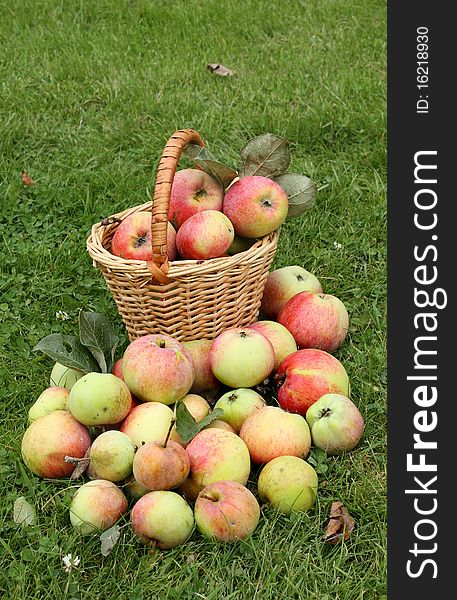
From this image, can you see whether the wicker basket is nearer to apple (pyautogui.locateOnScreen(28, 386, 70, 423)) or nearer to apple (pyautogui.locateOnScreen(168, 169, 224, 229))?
apple (pyautogui.locateOnScreen(168, 169, 224, 229))

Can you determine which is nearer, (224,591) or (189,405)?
(224,591)

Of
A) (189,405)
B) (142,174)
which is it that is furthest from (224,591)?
(142,174)

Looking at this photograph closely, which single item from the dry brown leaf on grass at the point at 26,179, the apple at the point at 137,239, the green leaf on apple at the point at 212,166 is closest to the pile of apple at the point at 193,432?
the apple at the point at 137,239

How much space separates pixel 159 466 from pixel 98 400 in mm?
317

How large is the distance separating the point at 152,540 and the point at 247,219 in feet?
3.68

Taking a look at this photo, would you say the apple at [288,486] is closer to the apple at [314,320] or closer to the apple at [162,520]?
the apple at [162,520]

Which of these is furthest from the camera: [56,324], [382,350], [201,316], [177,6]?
[177,6]

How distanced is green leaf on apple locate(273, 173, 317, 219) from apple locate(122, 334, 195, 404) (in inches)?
30.6

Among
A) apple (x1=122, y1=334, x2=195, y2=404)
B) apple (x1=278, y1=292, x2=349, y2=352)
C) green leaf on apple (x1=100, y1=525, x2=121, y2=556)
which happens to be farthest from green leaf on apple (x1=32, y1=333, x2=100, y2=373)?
apple (x1=278, y1=292, x2=349, y2=352)

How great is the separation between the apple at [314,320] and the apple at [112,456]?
0.84 metres

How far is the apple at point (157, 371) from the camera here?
2.57 metres

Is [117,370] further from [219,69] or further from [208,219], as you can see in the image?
[219,69]

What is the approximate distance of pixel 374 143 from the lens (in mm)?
4562

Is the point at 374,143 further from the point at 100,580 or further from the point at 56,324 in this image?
the point at 100,580
